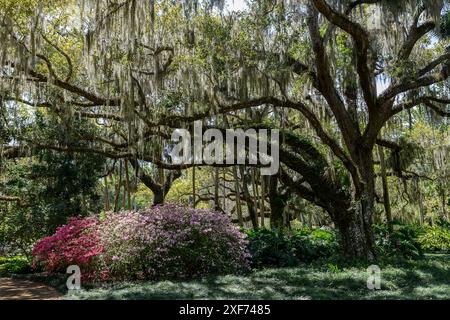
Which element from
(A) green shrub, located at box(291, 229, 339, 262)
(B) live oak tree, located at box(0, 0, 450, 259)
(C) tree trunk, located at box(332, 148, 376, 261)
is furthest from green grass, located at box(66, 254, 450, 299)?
(A) green shrub, located at box(291, 229, 339, 262)

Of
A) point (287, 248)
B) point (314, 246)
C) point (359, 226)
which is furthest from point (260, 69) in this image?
point (314, 246)

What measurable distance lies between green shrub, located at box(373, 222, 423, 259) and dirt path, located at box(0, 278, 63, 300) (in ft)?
23.6

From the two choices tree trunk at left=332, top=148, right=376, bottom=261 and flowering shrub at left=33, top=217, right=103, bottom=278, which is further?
tree trunk at left=332, top=148, right=376, bottom=261

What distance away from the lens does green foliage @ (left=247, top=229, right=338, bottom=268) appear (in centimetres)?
1074

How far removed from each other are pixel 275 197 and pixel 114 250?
27.4 ft

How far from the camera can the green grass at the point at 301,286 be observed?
6227 mm

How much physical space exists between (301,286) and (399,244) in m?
5.23

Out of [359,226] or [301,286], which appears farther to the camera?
[359,226]

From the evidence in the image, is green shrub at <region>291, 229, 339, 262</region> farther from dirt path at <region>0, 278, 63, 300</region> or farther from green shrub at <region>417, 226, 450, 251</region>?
dirt path at <region>0, 278, 63, 300</region>

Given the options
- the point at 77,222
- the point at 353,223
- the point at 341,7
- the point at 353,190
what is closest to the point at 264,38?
the point at 341,7

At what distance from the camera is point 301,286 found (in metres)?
7.18

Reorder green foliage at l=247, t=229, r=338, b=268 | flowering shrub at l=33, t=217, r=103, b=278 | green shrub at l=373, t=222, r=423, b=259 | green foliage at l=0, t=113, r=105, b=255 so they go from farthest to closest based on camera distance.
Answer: green foliage at l=0, t=113, r=105, b=255 → green shrub at l=373, t=222, r=423, b=259 → green foliage at l=247, t=229, r=338, b=268 → flowering shrub at l=33, t=217, r=103, b=278

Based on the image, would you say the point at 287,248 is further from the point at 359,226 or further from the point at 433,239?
the point at 433,239

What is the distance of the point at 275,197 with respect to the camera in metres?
16.0
